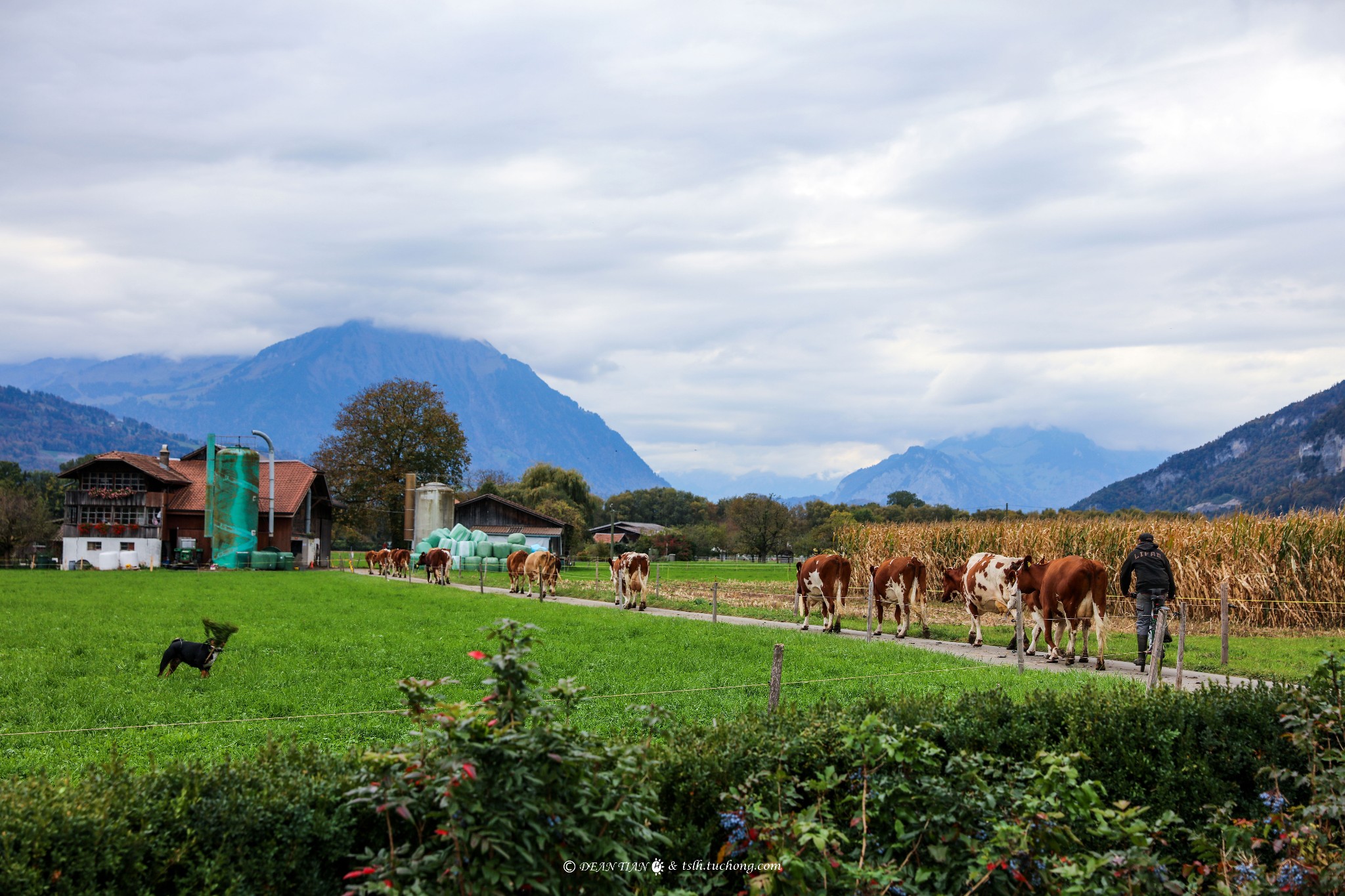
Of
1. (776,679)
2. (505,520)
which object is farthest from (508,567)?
(505,520)

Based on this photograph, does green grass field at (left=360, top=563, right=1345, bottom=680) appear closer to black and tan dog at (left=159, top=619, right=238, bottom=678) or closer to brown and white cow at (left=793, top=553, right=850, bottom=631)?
brown and white cow at (left=793, top=553, right=850, bottom=631)

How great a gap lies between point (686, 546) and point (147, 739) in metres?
94.5

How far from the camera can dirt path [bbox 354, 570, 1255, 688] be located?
14953 mm

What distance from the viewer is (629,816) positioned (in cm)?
469

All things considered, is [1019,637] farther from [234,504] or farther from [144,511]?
[144,511]

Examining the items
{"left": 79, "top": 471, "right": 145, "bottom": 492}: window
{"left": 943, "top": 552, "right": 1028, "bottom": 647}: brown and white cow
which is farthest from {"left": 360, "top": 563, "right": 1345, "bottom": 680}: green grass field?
{"left": 79, "top": 471, "right": 145, "bottom": 492}: window

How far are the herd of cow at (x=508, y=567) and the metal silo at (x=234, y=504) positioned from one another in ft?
25.9

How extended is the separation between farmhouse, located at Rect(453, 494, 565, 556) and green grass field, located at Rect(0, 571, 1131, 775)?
44010 mm

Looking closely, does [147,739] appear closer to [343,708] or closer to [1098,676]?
[343,708]

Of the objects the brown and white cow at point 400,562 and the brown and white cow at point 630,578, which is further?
the brown and white cow at point 400,562

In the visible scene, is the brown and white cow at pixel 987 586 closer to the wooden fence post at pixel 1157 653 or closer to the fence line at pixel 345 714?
the fence line at pixel 345 714

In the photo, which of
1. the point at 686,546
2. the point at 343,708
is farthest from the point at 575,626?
the point at 686,546

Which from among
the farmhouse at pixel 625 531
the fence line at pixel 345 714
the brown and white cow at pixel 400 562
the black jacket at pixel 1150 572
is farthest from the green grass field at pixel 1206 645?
the farmhouse at pixel 625 531

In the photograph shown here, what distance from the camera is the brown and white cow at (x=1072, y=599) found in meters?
17.3
